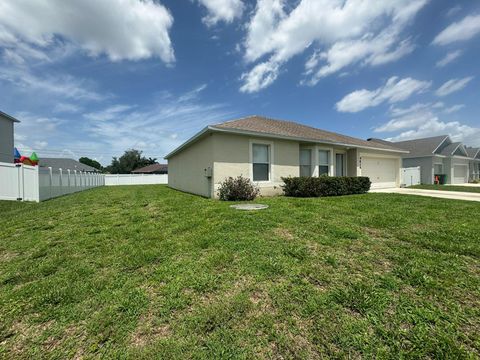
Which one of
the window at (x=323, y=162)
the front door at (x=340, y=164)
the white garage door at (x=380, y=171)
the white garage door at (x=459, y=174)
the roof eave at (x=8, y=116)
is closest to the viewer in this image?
the window at (x=323, y=162)

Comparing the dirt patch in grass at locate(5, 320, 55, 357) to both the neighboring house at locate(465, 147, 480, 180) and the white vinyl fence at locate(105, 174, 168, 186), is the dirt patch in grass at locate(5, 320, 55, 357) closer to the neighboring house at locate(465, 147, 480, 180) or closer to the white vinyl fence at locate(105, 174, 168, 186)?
the white vinyl fence at locate(105, 174, 168, 186)

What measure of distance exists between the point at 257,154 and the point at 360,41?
282 inches

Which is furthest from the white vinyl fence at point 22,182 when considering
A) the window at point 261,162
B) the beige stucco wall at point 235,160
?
the window at point 261,162

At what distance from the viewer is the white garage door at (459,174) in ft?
83.4

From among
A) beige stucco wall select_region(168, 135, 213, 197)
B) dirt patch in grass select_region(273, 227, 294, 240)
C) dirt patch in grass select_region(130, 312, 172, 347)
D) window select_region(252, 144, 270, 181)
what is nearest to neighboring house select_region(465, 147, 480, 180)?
window select_region(252, 144, 270, 181)

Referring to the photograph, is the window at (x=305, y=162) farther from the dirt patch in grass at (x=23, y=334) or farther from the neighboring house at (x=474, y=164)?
the neighboring house at (x=474, y=164)

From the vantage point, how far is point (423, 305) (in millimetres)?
2227

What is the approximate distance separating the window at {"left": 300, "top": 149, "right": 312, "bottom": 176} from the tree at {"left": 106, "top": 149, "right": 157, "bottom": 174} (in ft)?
198

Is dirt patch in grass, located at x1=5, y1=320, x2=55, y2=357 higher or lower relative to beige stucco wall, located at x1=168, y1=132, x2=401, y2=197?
lower

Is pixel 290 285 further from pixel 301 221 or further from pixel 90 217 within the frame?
pixel 90 217

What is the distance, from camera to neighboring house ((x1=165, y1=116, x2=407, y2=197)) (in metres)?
9.37

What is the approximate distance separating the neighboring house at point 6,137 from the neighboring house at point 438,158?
128ft

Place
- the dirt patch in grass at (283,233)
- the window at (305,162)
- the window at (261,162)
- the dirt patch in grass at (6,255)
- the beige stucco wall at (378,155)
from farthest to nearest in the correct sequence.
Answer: the beige stucco wall at (378,155), the window at (305,162), the window at (261,162), the dirt patch in grass at (283,233), the dirt patch in grass at (6,255)

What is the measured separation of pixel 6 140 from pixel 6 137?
0.93 ft
